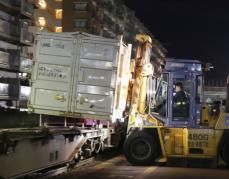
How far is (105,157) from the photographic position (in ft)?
66.6

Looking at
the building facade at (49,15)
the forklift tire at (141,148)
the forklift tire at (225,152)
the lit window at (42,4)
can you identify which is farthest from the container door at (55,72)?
the lit window at (42,4)

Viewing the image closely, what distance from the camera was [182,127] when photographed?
55.7 ft

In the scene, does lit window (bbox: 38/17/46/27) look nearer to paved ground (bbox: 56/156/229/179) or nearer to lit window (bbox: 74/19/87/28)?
lit window (bbox: 74/19/87/28)

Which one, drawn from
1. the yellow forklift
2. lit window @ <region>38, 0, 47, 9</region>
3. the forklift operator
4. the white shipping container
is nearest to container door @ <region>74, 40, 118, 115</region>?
the white shipping container

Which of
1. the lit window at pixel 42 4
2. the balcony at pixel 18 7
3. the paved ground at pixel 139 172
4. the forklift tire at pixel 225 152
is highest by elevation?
the lit window at pixel 42 4

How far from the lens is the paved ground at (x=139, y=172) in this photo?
14228 mm

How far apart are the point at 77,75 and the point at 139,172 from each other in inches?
141

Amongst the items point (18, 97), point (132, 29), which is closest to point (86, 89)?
point (18, 97)

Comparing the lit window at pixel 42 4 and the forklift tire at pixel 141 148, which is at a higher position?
the lit window at pixel 42 4

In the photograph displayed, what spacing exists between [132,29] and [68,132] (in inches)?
4104

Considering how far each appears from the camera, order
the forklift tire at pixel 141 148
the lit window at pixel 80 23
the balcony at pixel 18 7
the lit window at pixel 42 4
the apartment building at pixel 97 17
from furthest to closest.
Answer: the lit window at pixel 80 23
the apartment building at pixel 97 17
the lit window at pixel 42 4
the balcony at pixel 18 7
the forklift tire at pixel 141 148

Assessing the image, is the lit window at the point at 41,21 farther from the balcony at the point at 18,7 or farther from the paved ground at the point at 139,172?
the paved ground at the point at 139,172

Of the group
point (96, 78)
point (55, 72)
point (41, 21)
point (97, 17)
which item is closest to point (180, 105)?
point (96, 78)

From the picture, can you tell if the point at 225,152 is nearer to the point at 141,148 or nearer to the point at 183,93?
the point at 183,93
